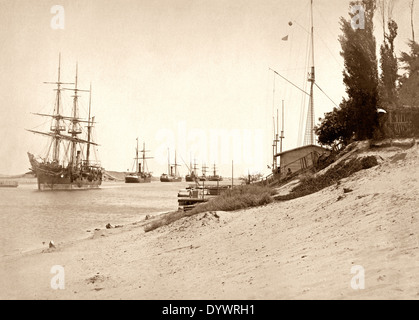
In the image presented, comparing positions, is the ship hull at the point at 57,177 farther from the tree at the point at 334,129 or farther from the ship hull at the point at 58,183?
the tree at the point at 334,129

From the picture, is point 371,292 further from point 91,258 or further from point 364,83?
point 364,83

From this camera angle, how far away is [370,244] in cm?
838

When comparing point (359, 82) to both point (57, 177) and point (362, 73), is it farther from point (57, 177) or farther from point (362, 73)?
point (57, 177)

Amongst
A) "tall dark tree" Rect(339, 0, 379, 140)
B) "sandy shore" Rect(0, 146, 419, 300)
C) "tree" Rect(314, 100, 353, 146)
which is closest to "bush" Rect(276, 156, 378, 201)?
"sandy shore" Rect(0, 146, 419, 300)

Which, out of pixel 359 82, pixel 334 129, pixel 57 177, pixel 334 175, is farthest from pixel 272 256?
pixel 57 177

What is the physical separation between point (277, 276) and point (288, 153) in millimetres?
29425

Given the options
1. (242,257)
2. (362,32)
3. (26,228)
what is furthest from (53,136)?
(242,257)

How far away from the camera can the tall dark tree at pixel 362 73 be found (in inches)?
965

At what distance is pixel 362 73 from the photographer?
26328 millimetres

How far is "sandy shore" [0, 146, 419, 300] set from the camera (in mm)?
7289

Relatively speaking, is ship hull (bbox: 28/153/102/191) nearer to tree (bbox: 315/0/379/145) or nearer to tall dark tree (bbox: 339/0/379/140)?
tree (bbox: 315/0/379/145)

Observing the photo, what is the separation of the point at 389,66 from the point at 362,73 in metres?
6.47

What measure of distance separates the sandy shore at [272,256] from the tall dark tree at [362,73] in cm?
865

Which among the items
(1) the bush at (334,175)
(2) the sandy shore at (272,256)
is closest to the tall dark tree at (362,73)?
(1) the bush at (334,175)
